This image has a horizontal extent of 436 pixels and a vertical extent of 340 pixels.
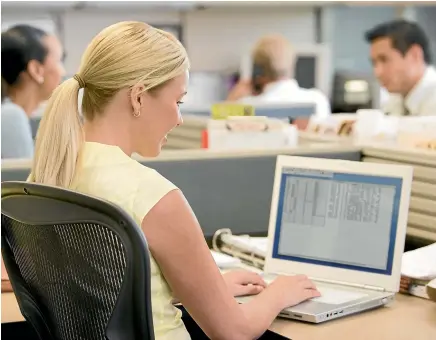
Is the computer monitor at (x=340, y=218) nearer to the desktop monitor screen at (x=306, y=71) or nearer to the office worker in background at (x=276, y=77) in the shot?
the office worker in background at (x=276, y=77)

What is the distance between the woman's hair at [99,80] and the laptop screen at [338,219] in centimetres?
50

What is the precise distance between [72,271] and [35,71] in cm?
210

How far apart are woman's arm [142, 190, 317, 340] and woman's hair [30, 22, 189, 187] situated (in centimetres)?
22

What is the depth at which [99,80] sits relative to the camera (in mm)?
1561

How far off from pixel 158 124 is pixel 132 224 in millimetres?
357

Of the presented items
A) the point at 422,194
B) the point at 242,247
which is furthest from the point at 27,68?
the point at 422,194

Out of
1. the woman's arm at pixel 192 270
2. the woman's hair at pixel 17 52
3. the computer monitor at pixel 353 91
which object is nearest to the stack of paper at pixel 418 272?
the woman's arm at pixel 192 270

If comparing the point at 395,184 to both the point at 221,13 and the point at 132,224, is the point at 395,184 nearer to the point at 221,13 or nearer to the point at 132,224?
the point at 132,224

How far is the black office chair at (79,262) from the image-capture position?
131cm

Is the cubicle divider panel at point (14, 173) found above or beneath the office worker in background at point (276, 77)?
beneath

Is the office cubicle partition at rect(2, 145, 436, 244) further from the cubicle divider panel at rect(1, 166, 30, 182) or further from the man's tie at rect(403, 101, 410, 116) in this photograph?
the man's tie at rect(403, 101, 410, 116)

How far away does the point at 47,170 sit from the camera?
1.57 meters

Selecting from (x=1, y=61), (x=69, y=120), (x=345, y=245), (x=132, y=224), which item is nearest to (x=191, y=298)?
(x=132, y=224)

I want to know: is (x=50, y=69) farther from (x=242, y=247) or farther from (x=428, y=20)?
(x=428, y=20)
